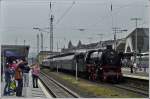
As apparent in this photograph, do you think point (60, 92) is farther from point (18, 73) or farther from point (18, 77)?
point (18, 73)

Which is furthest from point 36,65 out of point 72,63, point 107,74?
point 72,63

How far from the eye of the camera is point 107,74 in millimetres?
32625

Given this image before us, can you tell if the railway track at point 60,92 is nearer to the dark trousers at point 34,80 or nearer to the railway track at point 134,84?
the dark trousers at point 34,80

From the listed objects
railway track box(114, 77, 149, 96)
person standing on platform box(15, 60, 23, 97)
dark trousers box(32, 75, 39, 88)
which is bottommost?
railway track box(114, 77, 149, 96)

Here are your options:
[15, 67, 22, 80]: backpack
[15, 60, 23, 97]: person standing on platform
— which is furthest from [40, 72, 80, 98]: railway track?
[15, 67, 22, 80]: backpack

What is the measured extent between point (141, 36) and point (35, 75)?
197 ft

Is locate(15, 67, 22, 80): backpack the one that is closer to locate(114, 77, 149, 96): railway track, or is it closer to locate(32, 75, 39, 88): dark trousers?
locate(32, 75, 39, 88): dark trousers

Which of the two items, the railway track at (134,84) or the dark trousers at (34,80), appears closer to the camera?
the dark trousers at (34,80)

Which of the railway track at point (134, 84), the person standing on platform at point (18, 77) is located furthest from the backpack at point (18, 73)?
the railway track at point (134, 84)

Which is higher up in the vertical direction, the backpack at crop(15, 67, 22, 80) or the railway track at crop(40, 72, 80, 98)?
the backpack at crop(15, 67, 22, 80)

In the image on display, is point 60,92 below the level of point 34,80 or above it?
below

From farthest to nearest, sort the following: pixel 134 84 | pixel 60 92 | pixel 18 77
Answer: pixel 134 84, pixel 60 92, pixel 18 77

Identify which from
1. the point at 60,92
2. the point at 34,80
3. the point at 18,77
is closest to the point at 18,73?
the point at 18,77

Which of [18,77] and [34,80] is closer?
[18,77]
